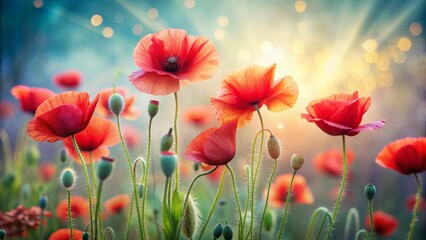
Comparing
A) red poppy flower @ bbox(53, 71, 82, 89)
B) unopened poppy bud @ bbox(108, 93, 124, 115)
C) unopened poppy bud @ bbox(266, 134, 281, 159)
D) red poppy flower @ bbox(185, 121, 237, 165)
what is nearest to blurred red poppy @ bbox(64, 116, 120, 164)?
unopened poppy bud @ bbox(108, 93, 124, 115)

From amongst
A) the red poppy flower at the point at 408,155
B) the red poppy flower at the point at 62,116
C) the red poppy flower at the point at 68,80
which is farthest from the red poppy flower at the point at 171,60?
the red poppy flower at the point at 68,80

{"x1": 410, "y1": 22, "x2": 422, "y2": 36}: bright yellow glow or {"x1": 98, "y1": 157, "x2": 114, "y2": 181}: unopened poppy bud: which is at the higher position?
{"x1": 410, "y1": 22, "x2": 422, "y2": 36}: bright yellow glow

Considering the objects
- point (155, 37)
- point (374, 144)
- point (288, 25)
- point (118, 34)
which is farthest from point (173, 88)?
point (118, 34)

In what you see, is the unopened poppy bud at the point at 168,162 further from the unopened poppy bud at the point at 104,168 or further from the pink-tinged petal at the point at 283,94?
the pink-tinged petal at the point at 283,94

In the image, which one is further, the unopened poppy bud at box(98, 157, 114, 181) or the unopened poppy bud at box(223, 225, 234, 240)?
the unopened poppy bud at box(223, 225, 234, 240)

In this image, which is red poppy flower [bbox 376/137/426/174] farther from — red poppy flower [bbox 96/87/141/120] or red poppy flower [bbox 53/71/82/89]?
red poppy flower [bbox 53/71/82/89]
